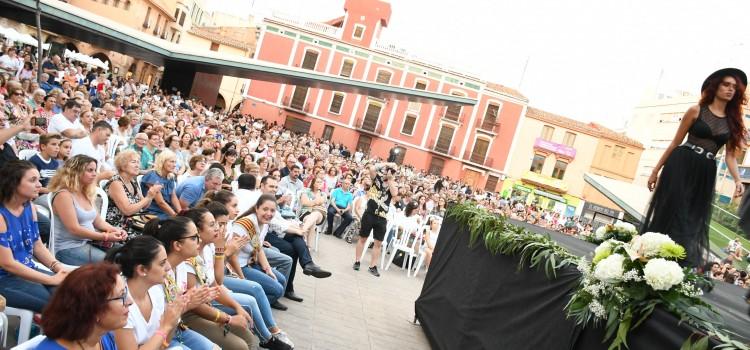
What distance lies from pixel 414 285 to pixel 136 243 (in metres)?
7.87

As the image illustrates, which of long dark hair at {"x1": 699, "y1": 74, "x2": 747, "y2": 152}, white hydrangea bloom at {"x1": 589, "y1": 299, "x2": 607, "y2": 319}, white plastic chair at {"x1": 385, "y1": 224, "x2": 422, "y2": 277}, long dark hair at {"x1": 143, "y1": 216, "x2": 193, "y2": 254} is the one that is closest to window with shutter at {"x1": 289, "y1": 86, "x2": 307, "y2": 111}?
white plastic chair at {"x1": 385, "y1": 224, "x2": 422, "y2": 277}

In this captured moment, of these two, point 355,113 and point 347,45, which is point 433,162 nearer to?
point 355,113

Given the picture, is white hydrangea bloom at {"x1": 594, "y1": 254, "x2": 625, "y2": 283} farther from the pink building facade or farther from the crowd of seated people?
the pink building facade

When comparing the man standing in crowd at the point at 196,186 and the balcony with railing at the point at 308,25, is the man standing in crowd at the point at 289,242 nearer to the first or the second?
the man standing in crowd at the point at 196,186

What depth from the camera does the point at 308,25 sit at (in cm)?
4847

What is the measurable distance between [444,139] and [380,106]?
5.55 metres

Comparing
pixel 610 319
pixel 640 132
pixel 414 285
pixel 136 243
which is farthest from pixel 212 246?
pixel 640 132

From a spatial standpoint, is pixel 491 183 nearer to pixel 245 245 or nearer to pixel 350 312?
pixel 350 312

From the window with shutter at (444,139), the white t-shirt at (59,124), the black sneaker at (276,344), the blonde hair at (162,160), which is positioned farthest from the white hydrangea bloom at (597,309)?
the window with shutter at (444,139)

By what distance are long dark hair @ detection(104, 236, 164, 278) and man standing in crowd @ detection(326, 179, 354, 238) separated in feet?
32.2

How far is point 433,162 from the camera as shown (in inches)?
1957

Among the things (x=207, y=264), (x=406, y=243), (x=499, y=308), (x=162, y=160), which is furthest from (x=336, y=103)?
(x=207, y=264)

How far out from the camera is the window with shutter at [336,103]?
4878 centimetres

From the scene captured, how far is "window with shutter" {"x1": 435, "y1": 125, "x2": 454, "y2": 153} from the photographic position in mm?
49406
